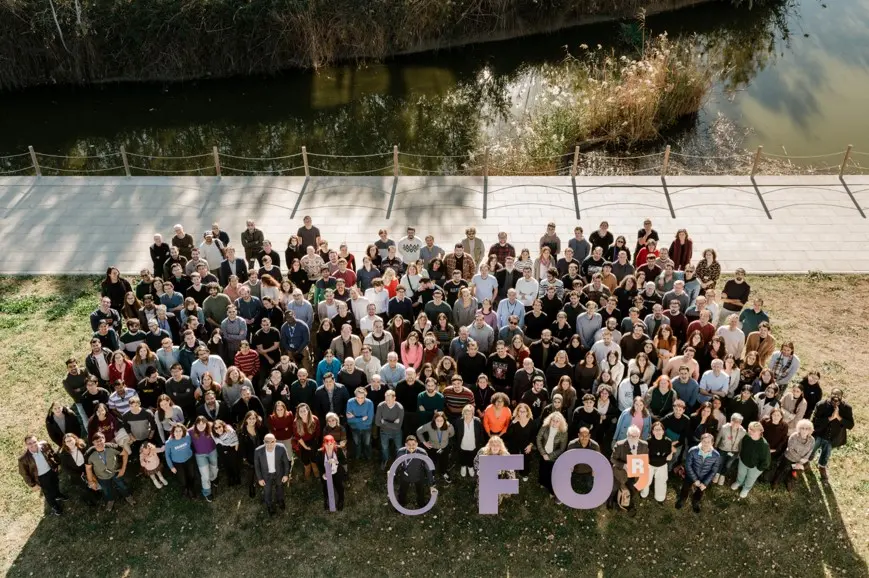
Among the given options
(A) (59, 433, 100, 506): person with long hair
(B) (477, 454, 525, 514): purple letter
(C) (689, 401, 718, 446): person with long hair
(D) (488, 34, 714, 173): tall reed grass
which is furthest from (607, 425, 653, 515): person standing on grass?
(D) (488, 34, 714, 173): tall reed grass

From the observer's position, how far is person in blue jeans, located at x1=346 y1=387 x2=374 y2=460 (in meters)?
10.1

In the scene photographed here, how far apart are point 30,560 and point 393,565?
4.48 metres

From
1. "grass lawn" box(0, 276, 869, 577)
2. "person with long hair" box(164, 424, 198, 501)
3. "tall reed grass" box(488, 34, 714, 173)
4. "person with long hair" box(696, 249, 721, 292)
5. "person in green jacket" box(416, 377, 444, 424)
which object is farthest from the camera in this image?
"tall reed grass" box(488, 34, 714, 173)

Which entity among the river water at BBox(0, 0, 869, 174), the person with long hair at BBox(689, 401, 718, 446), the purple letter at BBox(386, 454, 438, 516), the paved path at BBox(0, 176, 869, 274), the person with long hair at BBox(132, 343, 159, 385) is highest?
the person with long hair at BBox(132, 343, 159, 385)

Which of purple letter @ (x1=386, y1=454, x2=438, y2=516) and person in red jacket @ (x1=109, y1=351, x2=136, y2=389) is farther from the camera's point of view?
person in red jacket @ (x1=109, y1=351, x2=136, y2=389)

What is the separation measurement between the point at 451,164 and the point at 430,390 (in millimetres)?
11508

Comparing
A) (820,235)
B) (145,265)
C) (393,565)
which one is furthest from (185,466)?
(820,235)

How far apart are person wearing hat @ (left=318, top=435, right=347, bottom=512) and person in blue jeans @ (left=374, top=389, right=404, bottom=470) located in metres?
0.61

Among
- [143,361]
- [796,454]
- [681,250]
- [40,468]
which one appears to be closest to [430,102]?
[681,250]

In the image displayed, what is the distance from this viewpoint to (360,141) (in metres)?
22.2

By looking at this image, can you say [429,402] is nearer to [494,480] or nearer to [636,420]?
[494,480]

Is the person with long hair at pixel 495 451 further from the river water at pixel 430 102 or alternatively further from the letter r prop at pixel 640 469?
the river water at pixel 430 102

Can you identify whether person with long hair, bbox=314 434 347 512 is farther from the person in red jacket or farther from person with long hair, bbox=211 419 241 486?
the person in red jacket

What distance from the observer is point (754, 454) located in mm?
9695
